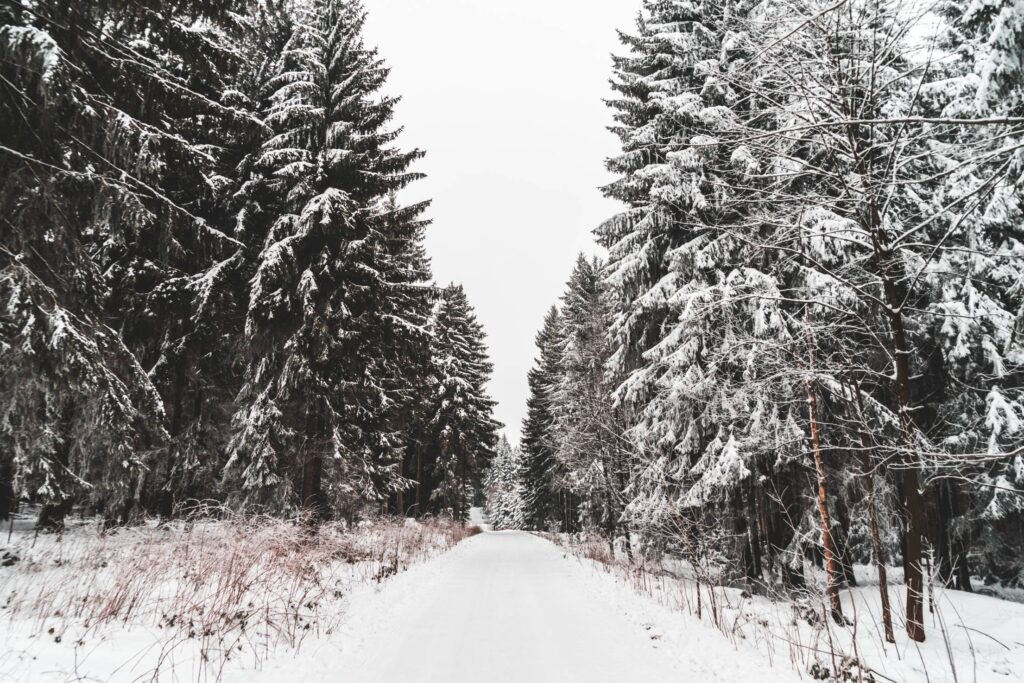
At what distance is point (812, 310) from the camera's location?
7961 mm

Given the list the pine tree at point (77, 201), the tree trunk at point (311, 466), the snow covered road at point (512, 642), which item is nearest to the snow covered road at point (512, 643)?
the snow covered road at point (512, 642)

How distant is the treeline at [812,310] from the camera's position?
5301 mm

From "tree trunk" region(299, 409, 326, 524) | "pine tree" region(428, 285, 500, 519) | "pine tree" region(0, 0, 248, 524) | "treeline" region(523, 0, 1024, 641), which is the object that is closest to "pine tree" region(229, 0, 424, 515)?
"tree trunk" region(299, 409, 326, 524)

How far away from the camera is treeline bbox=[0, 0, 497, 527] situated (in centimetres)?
624

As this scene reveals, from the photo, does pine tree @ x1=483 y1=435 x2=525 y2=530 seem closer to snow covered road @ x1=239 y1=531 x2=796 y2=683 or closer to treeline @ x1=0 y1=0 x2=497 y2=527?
treeline @ x1=0 y1=0 x2=497 y2=527

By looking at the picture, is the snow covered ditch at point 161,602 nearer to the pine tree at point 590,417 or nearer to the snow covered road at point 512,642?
the snow covered road at point 512,642

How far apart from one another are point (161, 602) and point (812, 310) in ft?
32.1

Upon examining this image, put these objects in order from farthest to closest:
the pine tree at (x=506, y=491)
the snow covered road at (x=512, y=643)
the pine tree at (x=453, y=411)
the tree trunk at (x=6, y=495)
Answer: the pine tree at (x=506, y=491)
the pine tree at (x=453, y=411)
the tree trunk at (x=6, y=495)
the snow covered road at (x=512, y=643)

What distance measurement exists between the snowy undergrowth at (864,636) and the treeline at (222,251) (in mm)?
7949

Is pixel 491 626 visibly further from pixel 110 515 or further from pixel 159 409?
pixel 110 515

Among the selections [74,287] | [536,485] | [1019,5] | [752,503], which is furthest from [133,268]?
[536,485]

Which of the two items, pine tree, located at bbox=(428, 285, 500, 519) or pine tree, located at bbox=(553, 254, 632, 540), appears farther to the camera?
pine tree, located at bbox=(428, 285, 500, 519)

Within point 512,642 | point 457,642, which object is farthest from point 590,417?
point 457,642

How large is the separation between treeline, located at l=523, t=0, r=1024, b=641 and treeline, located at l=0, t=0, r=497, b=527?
22.0 feet
